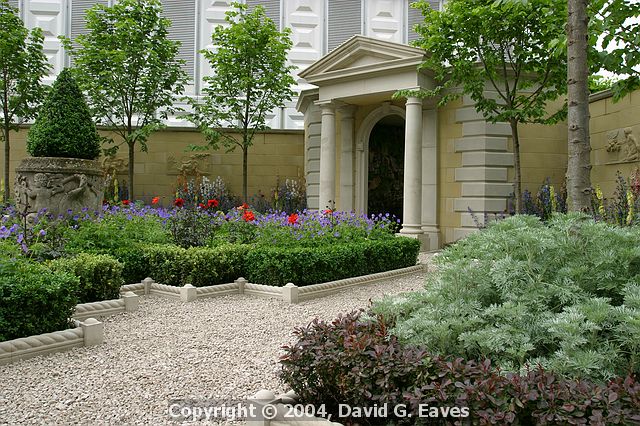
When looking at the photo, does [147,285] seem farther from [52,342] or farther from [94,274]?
[52,342]

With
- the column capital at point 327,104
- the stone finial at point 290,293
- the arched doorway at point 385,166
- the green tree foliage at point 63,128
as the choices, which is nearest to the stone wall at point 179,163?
the arched doorway at point 385,166

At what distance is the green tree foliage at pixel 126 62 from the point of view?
16422 mm

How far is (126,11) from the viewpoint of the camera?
54.8ft

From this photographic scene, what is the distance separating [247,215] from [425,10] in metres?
6.55

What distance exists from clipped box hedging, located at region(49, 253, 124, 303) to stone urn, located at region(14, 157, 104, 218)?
1911mm

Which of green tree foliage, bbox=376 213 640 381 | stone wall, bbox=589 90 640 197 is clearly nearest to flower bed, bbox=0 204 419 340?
green tree foliage, bbox=376 213 640 381

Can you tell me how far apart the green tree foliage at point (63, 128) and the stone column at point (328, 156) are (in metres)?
6.63

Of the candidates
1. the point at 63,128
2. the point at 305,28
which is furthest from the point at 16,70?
the point at 305,28

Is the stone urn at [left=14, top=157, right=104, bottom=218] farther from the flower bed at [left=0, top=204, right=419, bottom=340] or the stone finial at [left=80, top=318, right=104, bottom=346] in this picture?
the stone finial at [left=80, top=318, right=104, bottom=346]

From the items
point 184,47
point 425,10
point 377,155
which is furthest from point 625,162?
point 184,47

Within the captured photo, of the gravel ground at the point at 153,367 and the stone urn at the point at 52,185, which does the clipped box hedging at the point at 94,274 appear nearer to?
the gravel ground at the point at 153,367

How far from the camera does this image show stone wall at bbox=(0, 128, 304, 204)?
63.4 ft

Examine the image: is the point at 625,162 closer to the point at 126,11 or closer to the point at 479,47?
the point at 479,47

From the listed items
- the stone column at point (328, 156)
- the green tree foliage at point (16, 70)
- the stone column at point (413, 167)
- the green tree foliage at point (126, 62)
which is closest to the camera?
the stone column at point (413, 167)
